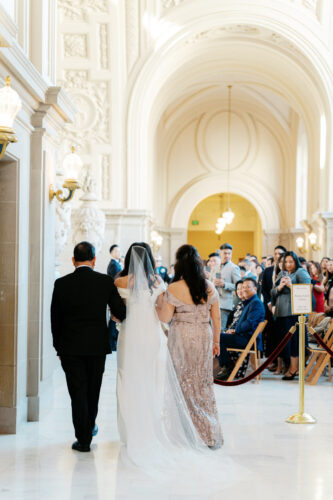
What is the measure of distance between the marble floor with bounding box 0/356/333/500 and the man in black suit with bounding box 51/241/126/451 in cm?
41

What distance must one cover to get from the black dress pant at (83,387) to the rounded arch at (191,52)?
37.3 feet

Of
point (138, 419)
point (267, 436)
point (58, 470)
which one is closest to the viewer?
point (58, 470)

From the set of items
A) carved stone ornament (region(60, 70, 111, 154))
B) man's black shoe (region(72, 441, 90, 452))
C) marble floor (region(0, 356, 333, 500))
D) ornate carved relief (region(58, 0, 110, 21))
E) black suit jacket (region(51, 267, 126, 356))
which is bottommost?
marble floor (region(0, 356, 333, 500))

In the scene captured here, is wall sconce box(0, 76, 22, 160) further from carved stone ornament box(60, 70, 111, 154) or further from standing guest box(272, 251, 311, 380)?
carved stone ornament box(60, 70, 111, 154)

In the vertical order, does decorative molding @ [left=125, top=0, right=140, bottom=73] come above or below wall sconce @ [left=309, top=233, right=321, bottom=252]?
above

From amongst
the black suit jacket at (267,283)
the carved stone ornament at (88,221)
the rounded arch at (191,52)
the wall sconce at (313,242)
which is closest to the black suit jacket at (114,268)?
the carved stone ornament at (88,221)

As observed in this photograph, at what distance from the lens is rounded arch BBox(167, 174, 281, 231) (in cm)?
2538

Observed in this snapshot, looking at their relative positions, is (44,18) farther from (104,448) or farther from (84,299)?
(104,448)

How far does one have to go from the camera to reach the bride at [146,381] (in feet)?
18.0

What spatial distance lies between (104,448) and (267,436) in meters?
1.56

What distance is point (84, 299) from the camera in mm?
5539

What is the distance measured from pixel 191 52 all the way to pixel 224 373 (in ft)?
35.7

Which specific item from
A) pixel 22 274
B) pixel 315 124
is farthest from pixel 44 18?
pixel 315 124

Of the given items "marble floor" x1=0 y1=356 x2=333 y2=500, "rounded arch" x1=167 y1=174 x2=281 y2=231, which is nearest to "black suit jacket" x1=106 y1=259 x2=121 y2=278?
"marble floor" x1=0 y1=356 x2=333 y2=500
